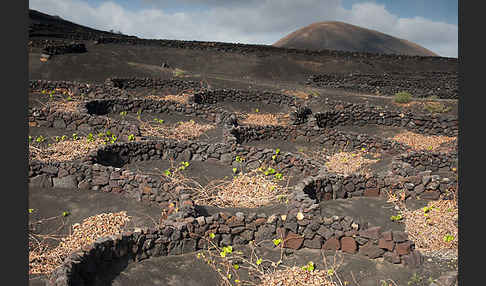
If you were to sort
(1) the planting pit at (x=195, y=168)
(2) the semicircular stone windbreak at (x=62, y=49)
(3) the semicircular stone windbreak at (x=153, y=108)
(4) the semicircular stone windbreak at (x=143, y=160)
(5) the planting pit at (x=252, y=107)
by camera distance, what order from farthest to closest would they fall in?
(2) the semicircular stone windbreak at (x=62, y=49) < (5) the planting pit at (x=252, y=107) < (3) the semicircular stone windbreak at (x=153, y=108) < (1) the planting pit at (x=195, y=168) < (4) the semicircular stone windbreak at (x=143, y=160)

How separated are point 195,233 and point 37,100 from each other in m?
19.7

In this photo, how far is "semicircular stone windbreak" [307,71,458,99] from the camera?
40.2m

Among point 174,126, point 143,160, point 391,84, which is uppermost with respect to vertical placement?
point 391,84

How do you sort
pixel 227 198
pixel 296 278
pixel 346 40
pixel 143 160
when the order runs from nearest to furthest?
1. pixel 296 278
2. pixel 227 198
3. pixel 143 160
4. pixel 346 40

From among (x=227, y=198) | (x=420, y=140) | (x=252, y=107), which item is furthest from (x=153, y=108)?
(x=420, y=140)

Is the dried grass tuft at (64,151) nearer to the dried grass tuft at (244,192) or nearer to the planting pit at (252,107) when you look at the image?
the dried grass tuft at (244,192)

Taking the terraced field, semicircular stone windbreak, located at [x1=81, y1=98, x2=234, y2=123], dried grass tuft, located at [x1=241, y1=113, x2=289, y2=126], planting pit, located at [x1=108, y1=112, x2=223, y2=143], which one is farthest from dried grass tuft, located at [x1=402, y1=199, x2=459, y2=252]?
semicircular stone windbreak, located at [x1=81, y1=98, x2=234, y2=123]

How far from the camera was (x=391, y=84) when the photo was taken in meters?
43.9

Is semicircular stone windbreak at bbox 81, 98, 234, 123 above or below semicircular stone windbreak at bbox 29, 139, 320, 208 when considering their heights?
above

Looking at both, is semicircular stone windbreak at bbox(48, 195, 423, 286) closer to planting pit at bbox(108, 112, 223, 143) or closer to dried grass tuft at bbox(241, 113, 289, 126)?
planting pit at bbox(108, 112, 223, 143)

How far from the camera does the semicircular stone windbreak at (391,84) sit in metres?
40.2

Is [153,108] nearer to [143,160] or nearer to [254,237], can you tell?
[143,160]

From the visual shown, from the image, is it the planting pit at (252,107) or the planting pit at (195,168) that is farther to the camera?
the planting pit at (252,107)

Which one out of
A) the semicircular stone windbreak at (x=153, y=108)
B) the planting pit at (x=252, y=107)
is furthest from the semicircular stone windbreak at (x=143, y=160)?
the planting pit at (x=252, y=107)
